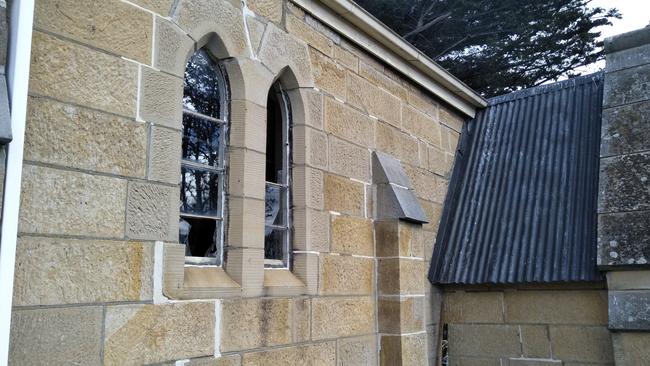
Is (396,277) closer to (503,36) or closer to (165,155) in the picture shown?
(165,155)

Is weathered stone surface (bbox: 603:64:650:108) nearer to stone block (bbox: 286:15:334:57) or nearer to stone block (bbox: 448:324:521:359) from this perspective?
stone block (bbox: 448:324:521:359)

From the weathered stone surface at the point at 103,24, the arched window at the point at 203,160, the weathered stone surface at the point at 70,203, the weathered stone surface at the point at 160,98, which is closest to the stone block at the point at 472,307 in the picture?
the arched window at the point at 203,160

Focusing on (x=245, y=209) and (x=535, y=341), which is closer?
(x=245, y=209)

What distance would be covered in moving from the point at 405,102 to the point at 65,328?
14.5ft

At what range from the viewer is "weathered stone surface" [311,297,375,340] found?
4.46m

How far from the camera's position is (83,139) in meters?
2.96

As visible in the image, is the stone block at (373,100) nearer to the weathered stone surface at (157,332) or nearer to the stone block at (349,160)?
the stone block at (349,160)

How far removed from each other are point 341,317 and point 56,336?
8.21 feet

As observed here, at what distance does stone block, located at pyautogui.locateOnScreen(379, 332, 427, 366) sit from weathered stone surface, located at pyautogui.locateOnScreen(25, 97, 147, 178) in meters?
2.90

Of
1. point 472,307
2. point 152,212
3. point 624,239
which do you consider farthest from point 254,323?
point 624,239

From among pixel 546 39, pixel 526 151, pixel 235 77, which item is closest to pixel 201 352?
pixel 235 77

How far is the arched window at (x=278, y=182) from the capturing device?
4434mm

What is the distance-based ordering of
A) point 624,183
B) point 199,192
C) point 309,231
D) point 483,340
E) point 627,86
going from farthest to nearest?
1. point 483,340
2. point 627,86
3. point 624,183
4. point 309,231
5. point 199,192

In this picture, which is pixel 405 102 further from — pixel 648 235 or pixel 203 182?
pixel 203 182
